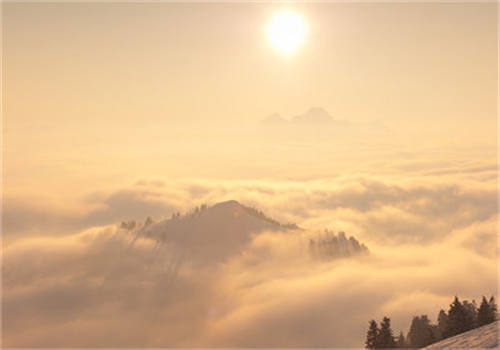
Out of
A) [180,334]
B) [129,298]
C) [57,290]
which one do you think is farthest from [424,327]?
[57,290]

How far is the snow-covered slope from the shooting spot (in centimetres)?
3098

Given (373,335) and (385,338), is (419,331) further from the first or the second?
(373,335)

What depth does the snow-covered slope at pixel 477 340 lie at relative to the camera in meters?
31.0

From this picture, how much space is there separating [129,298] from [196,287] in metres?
36.0

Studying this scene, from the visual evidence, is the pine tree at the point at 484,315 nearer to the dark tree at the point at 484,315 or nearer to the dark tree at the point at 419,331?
the dark tree at the point at 484,315

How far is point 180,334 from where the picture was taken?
6481 inches

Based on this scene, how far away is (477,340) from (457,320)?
826 inches

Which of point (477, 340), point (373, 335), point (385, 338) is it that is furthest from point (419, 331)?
point (477, 340)

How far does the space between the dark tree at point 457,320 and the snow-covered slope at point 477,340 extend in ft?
50.3

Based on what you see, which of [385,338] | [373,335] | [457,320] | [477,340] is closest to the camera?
[477,340]

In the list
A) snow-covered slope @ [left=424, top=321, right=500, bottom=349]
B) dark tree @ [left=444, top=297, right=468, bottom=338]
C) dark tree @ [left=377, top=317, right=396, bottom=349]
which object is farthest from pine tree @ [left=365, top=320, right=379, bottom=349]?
snow-covered slope @ [left=424, top=321, right=500, bottom=349]

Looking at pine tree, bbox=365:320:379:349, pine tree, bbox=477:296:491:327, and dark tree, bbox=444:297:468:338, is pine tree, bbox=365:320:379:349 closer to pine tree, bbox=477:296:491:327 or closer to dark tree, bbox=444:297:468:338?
dark tree, bbox=444:297:468:338

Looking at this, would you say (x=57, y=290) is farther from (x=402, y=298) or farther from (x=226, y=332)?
(x=402, y=298)

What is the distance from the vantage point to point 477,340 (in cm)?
3369
